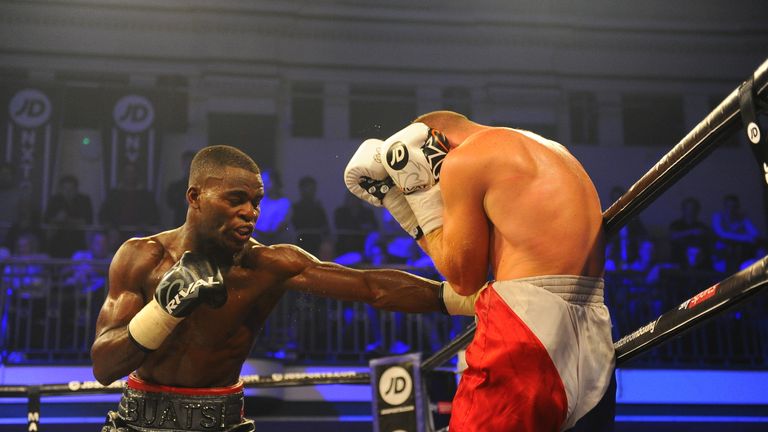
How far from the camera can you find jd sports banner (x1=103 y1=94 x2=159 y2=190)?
8.83m

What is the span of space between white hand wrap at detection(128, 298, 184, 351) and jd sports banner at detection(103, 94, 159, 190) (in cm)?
689

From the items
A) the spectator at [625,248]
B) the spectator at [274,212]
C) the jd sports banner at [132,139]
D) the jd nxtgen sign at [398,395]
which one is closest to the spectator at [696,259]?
the spectator at [625,248]

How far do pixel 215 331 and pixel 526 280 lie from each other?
1173 millimetres

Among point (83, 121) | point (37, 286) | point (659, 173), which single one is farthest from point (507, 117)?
point (659, 173)

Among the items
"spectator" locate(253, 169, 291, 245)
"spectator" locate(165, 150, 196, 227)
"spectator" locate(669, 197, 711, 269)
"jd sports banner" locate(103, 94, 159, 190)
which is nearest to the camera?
"spectator" locate(253, 169, 291, 245)

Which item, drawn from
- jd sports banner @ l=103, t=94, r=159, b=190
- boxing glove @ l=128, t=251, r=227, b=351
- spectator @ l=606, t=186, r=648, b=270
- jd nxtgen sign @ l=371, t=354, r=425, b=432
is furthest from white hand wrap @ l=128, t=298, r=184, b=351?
jd sports banner @ l=103, t=94, r=159, b=190

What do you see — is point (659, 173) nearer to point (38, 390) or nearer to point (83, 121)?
point (38, 390)

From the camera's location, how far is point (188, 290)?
2088mm

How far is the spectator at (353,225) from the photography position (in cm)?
705

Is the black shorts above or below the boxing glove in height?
below

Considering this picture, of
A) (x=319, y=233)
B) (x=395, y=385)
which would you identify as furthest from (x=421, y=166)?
(x=319, y=233)

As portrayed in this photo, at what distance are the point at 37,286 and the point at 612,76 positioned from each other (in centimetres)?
739

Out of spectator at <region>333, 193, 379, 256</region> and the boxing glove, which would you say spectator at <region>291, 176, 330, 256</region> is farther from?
the boxing glove

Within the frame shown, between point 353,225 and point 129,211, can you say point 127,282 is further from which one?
point 129,211
